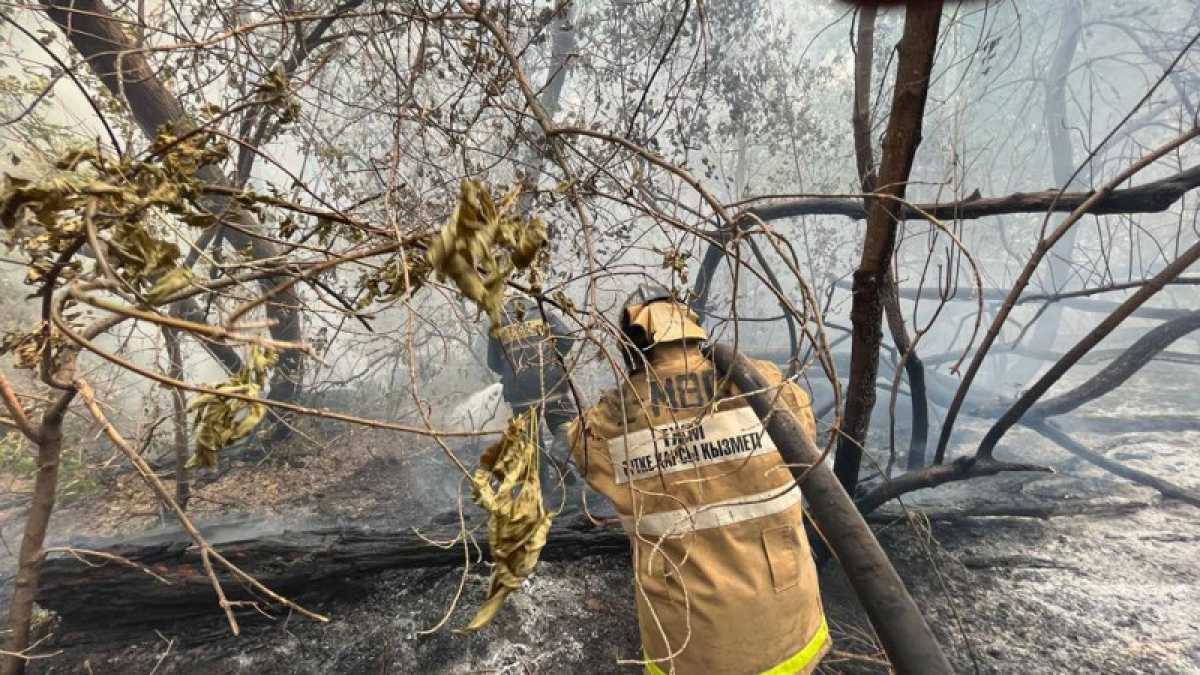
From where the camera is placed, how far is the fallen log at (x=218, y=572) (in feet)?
6.99

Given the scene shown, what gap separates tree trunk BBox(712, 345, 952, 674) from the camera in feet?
4.72

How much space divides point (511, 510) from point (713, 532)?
1.34 meters

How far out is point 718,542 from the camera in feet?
6.07

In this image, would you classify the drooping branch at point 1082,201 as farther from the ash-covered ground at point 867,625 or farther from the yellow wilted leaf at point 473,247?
the yellow wilted leaf at point 473,247

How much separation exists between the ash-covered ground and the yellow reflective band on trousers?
139mm

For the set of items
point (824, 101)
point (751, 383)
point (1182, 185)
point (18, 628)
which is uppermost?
point (824, 101)

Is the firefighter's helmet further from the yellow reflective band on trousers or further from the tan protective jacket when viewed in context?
the yellow reflective band on trousers

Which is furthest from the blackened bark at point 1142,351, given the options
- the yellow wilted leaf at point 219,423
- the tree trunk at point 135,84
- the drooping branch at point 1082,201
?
the tree trunk at point 135,84

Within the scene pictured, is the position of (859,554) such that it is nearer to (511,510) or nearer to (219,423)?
(511,510)

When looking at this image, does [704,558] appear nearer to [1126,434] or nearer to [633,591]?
[633,591]

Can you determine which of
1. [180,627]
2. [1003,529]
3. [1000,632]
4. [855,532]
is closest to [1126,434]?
[1003,529]

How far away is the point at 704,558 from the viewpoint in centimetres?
183

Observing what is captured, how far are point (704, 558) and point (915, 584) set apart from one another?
1551mm

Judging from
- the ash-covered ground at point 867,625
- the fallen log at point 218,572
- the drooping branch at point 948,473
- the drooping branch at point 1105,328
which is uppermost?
the drooping branch at point 1105,328
